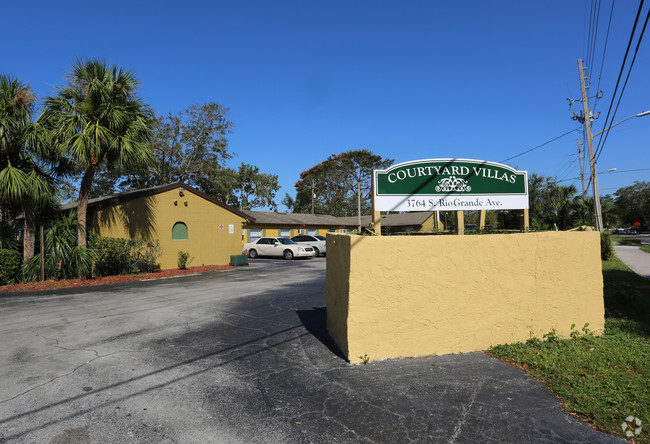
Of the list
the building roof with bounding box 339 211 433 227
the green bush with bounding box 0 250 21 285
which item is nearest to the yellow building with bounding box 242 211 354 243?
the building roof with bounding box 339 211 433 227

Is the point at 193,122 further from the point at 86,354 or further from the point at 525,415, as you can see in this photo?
the point at 525,415

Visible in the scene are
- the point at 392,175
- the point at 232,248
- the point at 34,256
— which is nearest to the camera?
the point at 392,175

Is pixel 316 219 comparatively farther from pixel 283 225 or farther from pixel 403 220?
pixel 403 220

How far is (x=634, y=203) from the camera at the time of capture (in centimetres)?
7144

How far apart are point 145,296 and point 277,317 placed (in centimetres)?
499

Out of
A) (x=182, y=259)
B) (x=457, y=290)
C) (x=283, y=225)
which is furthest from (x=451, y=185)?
(x=283, y=225)

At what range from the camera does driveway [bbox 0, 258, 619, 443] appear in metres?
3.31

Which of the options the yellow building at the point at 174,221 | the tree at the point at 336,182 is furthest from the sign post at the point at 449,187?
the tree at the point at 336,182

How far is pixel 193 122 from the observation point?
32.3 meters

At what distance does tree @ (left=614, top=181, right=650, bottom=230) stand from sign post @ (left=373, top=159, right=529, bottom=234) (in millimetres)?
84682

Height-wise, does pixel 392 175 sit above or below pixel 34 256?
above

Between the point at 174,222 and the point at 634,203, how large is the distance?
8770cm

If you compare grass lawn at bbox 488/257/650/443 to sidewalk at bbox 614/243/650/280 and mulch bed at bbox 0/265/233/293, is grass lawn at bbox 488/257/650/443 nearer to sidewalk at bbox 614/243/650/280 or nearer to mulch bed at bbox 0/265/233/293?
sidewalk at bbox 614/243/650/280

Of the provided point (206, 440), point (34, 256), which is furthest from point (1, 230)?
point (206, 440)
